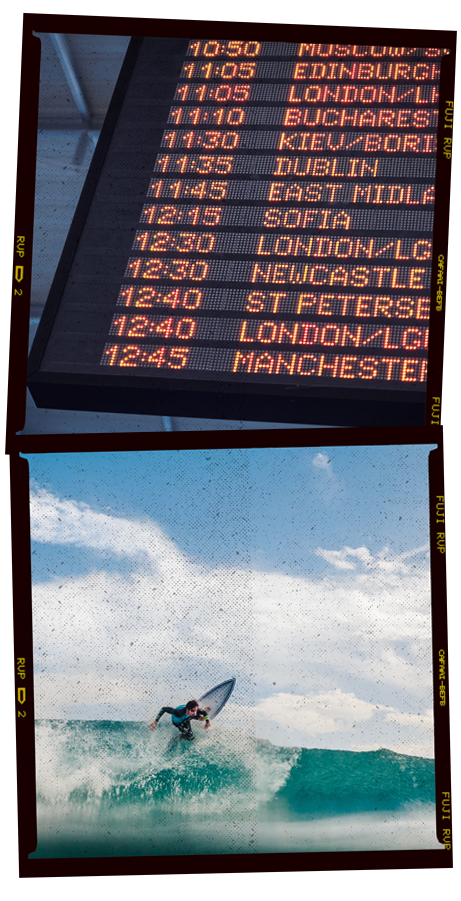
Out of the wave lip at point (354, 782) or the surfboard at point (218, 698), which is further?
the surfboard at point (218, 698)

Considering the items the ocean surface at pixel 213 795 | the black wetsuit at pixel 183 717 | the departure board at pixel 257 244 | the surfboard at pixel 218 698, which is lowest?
the ocean surface at pixel 213 795

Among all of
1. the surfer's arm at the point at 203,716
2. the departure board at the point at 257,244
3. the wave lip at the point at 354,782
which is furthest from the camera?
the surfer's arm at the point at 203,716

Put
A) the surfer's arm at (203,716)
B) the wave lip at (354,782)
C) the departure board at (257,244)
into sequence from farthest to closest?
the surfer's arm at (203,716) < the wave lip at (354,782) < the departure board at (257,244)

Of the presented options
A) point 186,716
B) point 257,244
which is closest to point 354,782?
point 186,716

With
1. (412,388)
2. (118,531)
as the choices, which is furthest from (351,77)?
(118,531)

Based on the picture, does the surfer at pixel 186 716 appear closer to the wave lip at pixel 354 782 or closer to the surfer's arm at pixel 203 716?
the surfer's arm at pixel 203 716

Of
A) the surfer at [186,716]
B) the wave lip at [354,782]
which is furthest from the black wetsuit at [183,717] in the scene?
the wave lip at [354,782]

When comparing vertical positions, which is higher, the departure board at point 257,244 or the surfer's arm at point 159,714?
the departure board at point 257,244

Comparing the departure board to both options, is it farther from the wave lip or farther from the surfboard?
the wave lip
